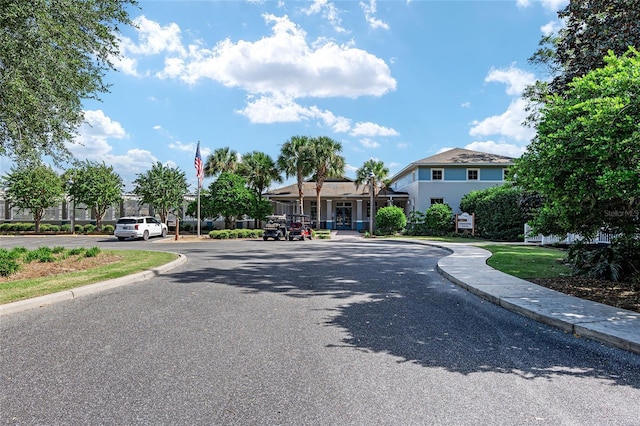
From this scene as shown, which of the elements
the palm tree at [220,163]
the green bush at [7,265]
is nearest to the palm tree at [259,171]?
the palm tree at [220,163]

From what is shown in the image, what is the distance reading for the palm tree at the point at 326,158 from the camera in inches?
1293

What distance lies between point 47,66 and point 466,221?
2538 cm

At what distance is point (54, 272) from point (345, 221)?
104 ft

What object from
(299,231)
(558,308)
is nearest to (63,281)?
(558,308)

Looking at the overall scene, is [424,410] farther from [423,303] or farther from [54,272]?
[54,272]

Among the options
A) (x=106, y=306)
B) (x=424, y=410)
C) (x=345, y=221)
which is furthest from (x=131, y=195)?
(x=424, y=410)

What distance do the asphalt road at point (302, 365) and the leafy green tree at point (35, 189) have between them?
108 ft

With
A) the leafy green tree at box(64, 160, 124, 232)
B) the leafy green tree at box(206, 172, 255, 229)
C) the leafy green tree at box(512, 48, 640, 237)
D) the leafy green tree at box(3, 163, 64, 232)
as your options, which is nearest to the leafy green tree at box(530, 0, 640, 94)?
the leafy green tree at box(512, 48, 640, 237)

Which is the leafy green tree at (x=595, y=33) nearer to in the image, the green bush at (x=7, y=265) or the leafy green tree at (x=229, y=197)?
the green bush at (x=7, y=265)

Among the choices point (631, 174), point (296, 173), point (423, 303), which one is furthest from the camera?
point (296, 173)

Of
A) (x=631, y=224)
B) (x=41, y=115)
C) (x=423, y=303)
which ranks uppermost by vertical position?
(x=41, y=115)

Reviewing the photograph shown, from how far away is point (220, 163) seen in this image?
36812 mm

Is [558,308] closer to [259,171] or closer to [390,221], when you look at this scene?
[390,221]

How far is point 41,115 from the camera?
9.80 meters
